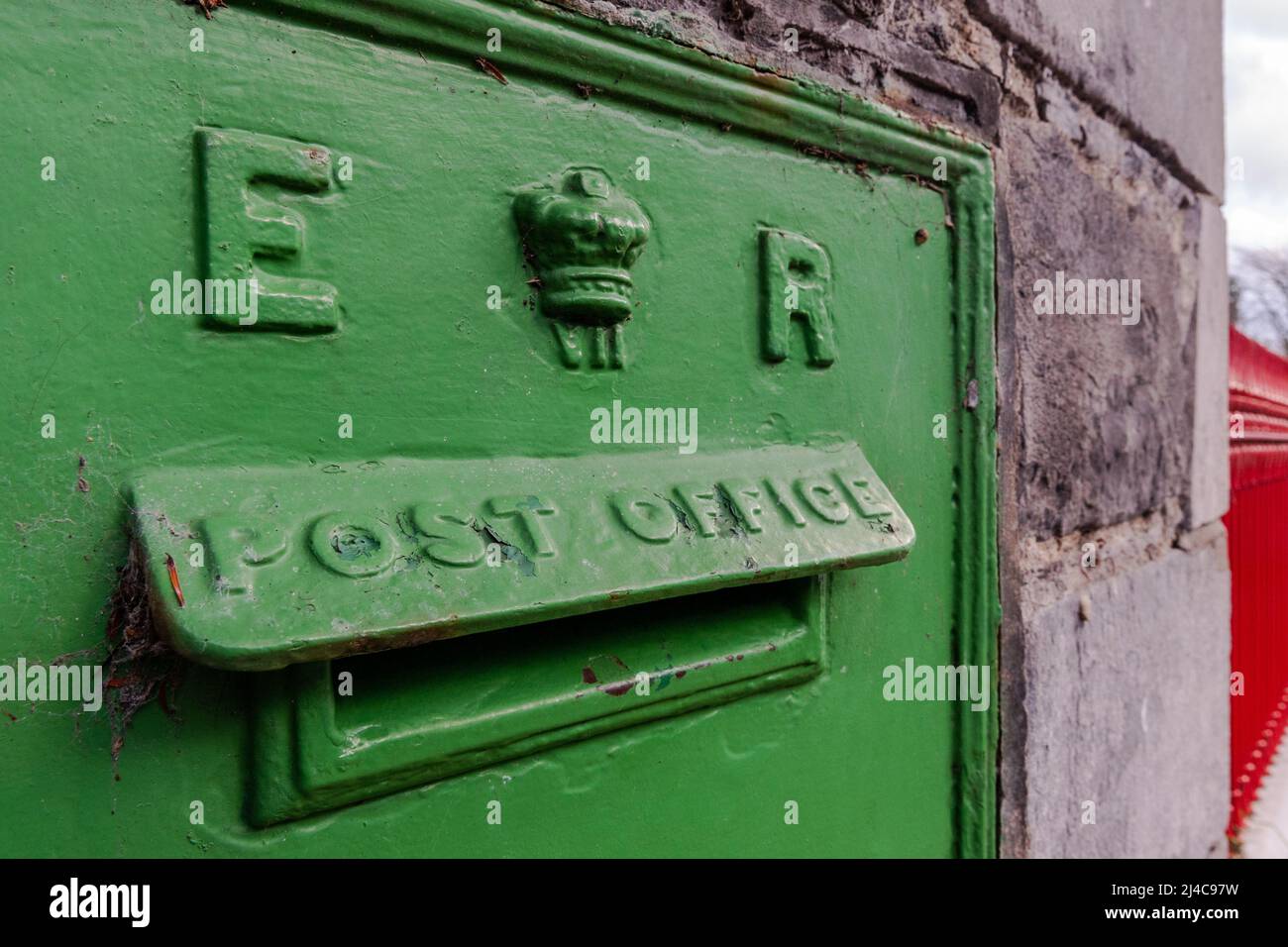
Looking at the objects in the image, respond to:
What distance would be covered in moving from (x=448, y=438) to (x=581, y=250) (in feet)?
0.62

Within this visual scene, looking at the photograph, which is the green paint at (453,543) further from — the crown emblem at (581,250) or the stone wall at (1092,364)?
the stone wall at (1092,364)

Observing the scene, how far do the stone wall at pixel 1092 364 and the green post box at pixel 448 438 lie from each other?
0.34 ft

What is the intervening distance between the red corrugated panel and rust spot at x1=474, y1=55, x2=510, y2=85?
2.08 metres

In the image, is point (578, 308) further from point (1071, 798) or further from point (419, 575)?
point (1071, 798)

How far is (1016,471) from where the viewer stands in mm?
1052

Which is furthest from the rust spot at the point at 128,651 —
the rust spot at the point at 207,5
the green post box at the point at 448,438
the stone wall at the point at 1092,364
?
the stone wall at the point at 1092,364

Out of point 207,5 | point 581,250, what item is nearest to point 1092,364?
point 581,250

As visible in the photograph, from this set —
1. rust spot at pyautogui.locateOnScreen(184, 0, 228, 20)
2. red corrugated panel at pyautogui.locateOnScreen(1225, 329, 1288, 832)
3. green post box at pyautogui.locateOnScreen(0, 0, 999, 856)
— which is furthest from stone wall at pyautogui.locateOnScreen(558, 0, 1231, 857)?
red corrugated panel at pyautogui.locateOnScreen(1225, 329, 1288, 832)

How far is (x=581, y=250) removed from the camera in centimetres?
66

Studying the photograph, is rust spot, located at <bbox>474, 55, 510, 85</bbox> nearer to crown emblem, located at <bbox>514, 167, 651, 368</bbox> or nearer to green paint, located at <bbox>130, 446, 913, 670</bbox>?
crown emblem, located at <bbox>514, 167, 651, 368</bbox>

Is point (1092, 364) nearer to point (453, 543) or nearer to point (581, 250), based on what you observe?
point (581, 250)

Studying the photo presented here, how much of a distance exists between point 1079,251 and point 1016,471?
1.24ft
